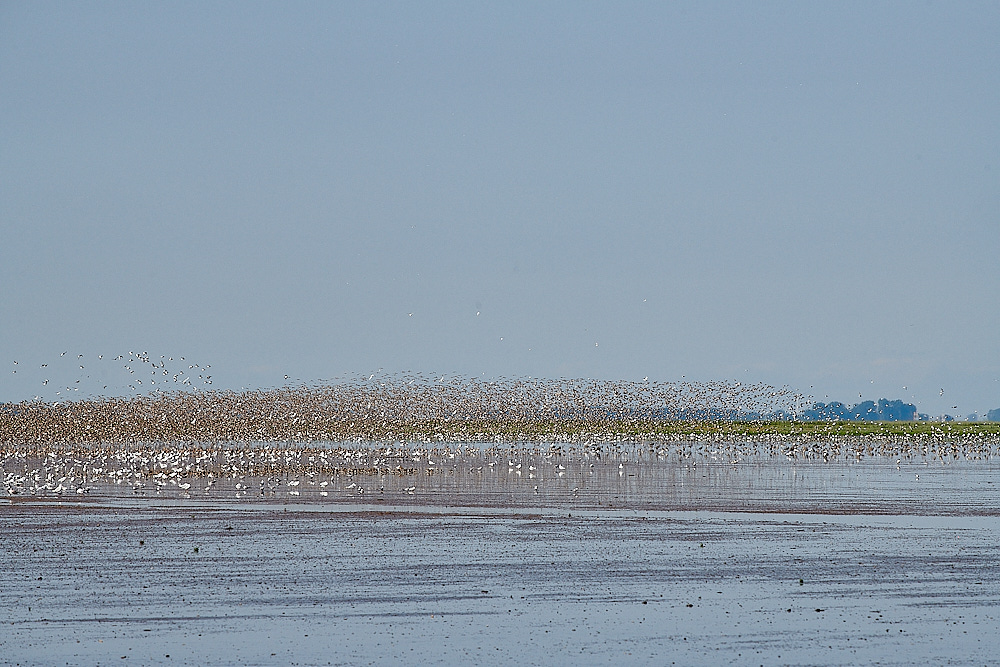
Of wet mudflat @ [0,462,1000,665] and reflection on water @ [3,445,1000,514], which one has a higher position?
reflection on water @ [3,445,1000,514]

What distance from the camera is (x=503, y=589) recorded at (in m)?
15.7

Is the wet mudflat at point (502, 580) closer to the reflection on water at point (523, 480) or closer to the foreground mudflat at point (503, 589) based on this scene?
the foreground mudflat at point (503, 589)

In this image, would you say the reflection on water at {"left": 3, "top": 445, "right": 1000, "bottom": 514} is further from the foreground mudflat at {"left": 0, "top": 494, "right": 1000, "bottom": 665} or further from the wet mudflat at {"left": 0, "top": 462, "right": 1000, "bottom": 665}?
the foreground mudflat at {"left": 0, "top": 494, "right": 1000, "bottom": 665}

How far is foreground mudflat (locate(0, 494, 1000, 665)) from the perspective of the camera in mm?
12203

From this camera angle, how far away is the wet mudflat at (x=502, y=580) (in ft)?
40.3

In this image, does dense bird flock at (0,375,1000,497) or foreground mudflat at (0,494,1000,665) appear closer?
foreground mudflat at (0,494,1000,665)

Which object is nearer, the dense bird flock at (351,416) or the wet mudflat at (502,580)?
the wet mudflat at (502,580)

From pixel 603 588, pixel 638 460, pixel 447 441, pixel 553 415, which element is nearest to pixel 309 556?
pixel 603 588

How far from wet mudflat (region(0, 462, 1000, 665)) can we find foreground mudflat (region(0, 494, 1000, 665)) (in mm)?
46

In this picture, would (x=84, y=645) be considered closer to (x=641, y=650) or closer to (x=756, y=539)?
(x=641, y=650)

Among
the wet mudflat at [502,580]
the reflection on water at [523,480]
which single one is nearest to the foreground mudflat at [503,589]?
the wet mudflat at [502,580]

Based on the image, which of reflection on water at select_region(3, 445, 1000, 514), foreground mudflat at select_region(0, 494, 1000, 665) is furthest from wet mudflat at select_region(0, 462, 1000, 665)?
reflection on water at select_region(3, 445, 1000, 514)

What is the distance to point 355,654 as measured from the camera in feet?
39.3

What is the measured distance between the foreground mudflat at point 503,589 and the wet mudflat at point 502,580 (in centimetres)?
5
